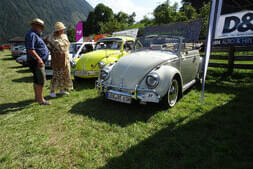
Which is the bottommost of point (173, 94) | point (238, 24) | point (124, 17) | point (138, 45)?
point (173, 94)

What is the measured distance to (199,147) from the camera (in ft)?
7.43

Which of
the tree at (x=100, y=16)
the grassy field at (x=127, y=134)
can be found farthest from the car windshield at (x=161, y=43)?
the tree at (x=100, y=16)

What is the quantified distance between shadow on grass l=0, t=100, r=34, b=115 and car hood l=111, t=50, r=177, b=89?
8.12ft

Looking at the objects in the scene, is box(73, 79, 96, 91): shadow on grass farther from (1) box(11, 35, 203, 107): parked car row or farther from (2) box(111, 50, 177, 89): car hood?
(2) box(111, 50, 177, 89): car hood

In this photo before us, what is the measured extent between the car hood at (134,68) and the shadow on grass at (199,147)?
1.22 meters

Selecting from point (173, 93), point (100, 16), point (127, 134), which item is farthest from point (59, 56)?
point (100, 16)

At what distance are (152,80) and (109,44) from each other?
13.3 ft

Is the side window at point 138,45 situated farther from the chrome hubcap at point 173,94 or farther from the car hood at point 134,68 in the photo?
the chrome hubcap at point 173,94

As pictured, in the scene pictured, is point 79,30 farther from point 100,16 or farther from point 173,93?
point 100,16

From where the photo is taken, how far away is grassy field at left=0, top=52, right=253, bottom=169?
2062 millimetres

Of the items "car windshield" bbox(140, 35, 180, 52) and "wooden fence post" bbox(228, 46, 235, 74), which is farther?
"wooden fence post" bbox(228, 46, 235, 74)

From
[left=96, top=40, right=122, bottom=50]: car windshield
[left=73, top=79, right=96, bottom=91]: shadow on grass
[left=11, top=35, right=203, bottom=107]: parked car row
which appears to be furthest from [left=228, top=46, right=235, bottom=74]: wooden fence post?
[left=73, top=79, right=96, bottom=91]: shadow on grass

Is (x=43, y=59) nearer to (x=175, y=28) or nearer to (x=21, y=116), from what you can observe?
(x=21, y=116)

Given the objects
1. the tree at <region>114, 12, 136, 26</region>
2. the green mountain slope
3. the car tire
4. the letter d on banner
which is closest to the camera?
the car tire
